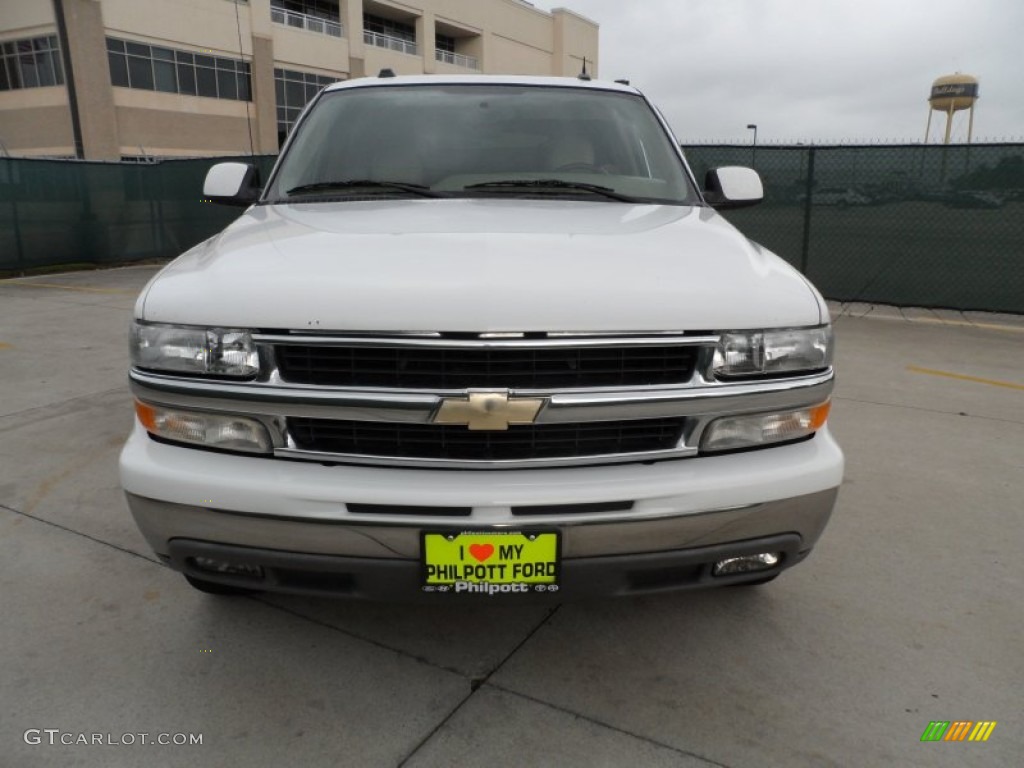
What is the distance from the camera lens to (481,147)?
3248 mm

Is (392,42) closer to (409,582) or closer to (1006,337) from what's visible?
(1006,337)

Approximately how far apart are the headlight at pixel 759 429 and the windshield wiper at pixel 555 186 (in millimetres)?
1218

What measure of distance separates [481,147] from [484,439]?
168 cm

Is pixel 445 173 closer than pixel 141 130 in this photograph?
Yes

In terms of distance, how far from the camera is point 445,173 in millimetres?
3125

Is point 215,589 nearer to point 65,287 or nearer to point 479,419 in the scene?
point 479,419

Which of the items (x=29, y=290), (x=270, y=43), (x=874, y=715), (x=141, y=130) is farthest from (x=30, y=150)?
(x=874, y=715)

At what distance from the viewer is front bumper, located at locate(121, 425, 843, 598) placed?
6.27 feet

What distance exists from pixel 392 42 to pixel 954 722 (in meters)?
48.5

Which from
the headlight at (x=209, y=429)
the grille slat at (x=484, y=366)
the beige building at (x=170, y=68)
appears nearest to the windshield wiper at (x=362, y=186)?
the grille slat at (x=484, y=366)

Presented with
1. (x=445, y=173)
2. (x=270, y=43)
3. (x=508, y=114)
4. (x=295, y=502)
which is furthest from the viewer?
(x=270, y=43)

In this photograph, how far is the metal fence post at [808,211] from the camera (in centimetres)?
948

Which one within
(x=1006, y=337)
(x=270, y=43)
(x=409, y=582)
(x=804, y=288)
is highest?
(x=270, y=43)

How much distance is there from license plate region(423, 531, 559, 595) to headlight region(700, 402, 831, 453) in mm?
498
